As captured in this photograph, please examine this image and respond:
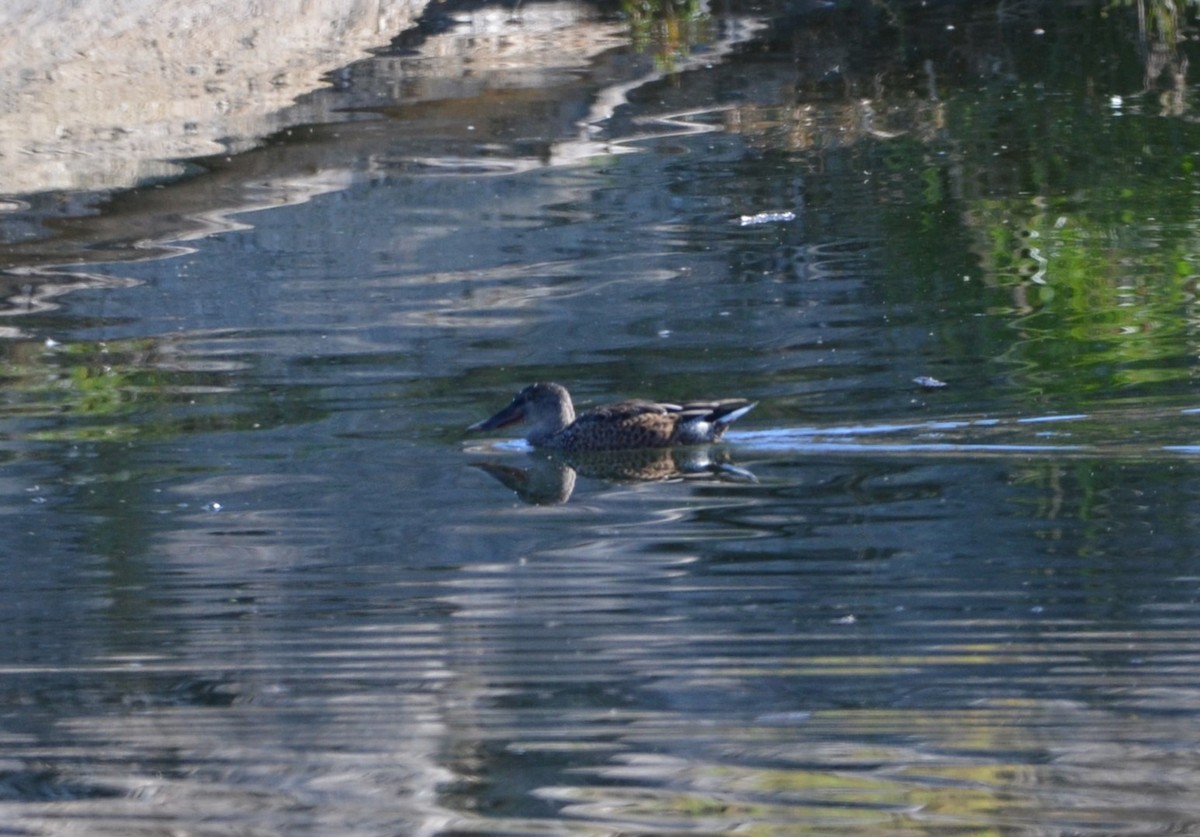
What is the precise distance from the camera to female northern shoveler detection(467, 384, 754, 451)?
8055 mm

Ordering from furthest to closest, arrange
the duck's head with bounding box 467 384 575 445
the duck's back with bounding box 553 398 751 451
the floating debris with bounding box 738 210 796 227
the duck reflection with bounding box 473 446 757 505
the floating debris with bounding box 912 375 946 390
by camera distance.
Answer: the floating debris with bounding box 738 210 796 227, the floating debris with bounding box 912 375 946 390, the duck's head with bounding box 467 384 575 445, the duck's back with bounding box 553 398 751 451, the duck reflection with bounding box 473 446 757 505

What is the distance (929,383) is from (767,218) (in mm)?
4026

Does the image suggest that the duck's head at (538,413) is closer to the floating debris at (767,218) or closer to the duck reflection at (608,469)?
the duck reflection at (608,469)

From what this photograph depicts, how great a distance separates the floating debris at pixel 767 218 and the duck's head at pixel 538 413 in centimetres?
416

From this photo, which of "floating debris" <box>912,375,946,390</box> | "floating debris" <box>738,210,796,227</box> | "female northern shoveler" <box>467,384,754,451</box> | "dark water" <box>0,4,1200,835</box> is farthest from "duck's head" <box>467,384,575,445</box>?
"floating debris" <box>738,210,796,227</box>

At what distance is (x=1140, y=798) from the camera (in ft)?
13.7

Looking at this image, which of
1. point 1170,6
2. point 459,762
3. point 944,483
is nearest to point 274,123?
point 1170,6

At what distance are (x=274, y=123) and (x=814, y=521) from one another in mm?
8761

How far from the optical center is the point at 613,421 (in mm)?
8227

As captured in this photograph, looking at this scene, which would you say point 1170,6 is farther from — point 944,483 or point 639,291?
point 944,483

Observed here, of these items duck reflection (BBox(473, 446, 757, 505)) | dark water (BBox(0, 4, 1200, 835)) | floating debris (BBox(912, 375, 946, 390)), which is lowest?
duck reflection (BBox(473, 446, 757, 505))

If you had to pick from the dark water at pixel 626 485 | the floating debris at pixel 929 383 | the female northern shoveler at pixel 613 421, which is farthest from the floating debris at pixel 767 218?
the female northern shoveler at pixel 613 421

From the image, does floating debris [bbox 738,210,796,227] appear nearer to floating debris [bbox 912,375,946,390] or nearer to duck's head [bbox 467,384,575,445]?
floating debris [bbox 912,375,946,390]

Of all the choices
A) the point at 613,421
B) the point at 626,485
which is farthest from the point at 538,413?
the point at 626,485
